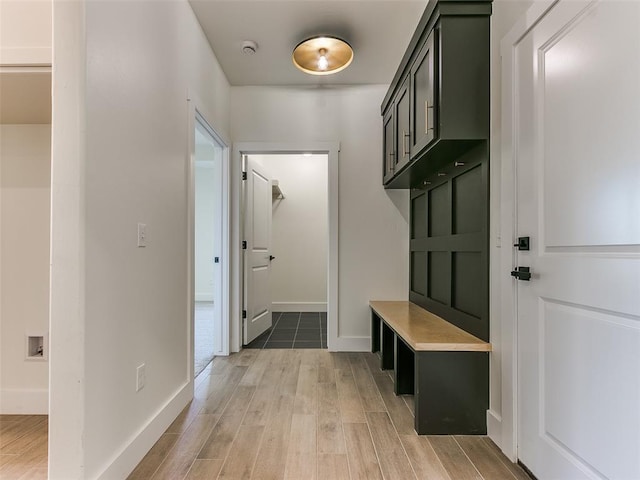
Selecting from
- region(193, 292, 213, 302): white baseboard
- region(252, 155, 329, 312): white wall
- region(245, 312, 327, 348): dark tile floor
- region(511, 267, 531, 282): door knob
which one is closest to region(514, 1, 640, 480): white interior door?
region(511, 267, 531, 282): door knob

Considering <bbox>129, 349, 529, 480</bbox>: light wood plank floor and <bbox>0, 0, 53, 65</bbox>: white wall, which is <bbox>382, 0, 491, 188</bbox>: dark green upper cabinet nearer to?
<bbox>129, 349, 529, 480</bbox>: light wood plank floor

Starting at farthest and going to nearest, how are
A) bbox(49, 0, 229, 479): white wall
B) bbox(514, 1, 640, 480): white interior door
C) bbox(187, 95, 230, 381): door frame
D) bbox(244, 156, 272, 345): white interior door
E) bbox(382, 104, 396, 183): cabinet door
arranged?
bbox(244, 156, 272, 345): white interior door < bbox(382, 104, 396, 183): cabinet door < bbox(187, 95, 230, 381): door frame < bbox(49, 0, 229, 479): white wall < bbox(514, 1, 640, 480): white interior door

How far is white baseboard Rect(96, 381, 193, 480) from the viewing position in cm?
138

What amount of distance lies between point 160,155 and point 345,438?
180cm

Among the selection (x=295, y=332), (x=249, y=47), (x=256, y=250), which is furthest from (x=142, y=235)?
(x=295, y=332)

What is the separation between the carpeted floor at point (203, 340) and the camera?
9.73 ft

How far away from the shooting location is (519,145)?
1582 millimetres

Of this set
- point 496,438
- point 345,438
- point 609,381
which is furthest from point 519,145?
point 345,438

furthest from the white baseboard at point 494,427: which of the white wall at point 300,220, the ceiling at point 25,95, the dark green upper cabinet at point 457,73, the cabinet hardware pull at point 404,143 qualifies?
the white wall at point 300,220

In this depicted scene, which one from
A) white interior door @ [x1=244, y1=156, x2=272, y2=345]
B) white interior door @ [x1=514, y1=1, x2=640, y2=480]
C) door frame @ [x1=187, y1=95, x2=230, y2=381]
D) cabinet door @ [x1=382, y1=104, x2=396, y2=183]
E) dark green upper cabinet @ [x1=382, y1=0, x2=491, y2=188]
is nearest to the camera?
white interior door @ [x1=514, y1=1, x2=640, y2=480]

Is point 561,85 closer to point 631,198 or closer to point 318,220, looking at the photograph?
point 631,198

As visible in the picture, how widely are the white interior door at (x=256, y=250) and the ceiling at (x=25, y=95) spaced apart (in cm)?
183

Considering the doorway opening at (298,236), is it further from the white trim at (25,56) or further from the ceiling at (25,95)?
the white trim at (25,56)

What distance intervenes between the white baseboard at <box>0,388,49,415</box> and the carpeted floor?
858 millimetres
